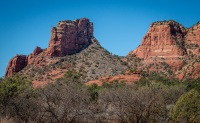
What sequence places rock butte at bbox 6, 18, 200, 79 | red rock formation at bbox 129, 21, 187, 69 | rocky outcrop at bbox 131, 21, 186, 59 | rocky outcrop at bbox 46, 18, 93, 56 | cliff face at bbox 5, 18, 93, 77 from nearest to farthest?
rock butte at bbox 6, 18, 200, 79 → cliff face at bbox 5, 18, 93, 77 → red rock formation at bbox 129, 21, 187, 69 → rocky outcrop at bbox 46, 18, 93, 56 → rocky outcrop at bbox 131, 21, 186, 59

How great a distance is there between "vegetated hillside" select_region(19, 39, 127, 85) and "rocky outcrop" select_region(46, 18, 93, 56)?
12.6 ft

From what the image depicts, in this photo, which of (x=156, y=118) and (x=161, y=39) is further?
(x=161, y=39)

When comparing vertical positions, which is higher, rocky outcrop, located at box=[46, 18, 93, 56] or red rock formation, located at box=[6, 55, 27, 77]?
rocky outcrop, located at box=[46, 18, 93, 56]

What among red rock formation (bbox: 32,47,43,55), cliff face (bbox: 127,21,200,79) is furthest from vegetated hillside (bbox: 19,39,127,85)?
cliff face (bbox: 127,21,200,79)

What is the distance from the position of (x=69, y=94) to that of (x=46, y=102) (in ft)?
5.69

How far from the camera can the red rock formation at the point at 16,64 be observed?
9719cm

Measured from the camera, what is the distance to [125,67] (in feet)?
283

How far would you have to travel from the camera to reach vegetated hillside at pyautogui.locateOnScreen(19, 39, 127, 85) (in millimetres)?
77375

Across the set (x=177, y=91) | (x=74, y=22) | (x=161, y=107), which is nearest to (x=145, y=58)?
(x=74, y=22)

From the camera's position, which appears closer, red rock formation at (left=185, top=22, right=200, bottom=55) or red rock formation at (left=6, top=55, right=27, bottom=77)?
red rock formation at (left=185, top=22, right=200, bottom=55)

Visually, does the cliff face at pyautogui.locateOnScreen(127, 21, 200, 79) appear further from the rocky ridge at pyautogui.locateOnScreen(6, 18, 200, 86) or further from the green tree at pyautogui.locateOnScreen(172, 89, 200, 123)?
the green tree at pyautogui.locateOnScreen(172, 89, 200, 123)

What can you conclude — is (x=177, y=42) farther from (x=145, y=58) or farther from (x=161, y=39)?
(x=145, y=58)

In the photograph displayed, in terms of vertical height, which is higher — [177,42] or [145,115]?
[177,42]

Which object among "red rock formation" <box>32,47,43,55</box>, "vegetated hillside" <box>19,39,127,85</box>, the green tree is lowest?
the green tree
